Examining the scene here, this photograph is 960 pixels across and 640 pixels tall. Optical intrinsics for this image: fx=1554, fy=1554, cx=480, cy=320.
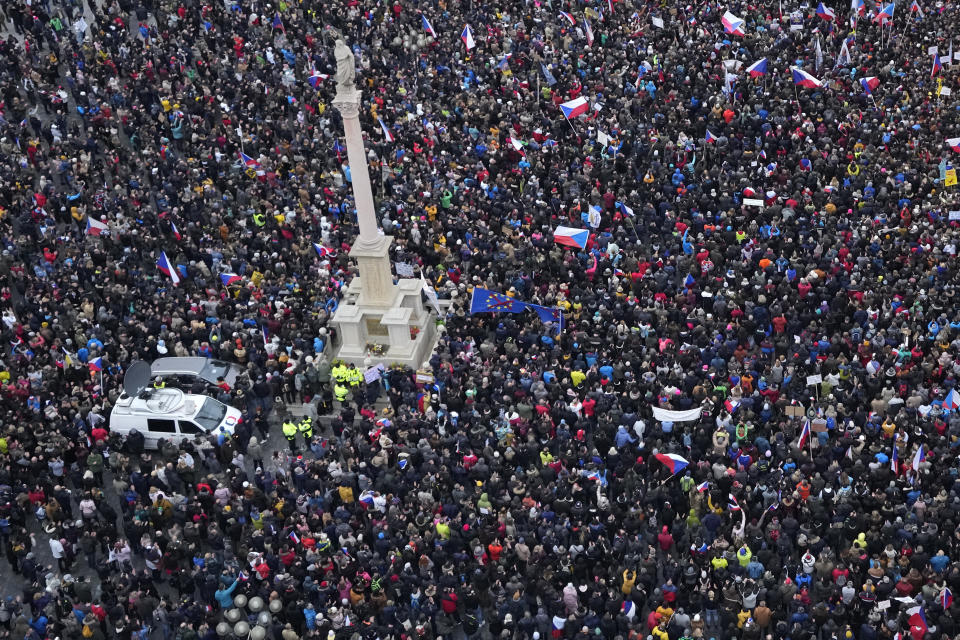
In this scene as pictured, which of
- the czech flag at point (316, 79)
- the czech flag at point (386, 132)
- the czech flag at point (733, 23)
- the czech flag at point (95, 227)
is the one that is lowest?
the czech flag at point (95, 227)

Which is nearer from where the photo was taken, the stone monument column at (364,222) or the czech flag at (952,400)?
the czech flag at (952,400)

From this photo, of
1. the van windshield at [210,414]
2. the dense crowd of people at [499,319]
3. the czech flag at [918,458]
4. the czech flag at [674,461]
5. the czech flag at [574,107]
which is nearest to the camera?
the dense crowd of people at [499,319]

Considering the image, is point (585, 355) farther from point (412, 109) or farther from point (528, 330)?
point (412, 109)

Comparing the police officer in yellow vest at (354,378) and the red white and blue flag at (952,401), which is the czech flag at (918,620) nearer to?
the red white and blue flag at (952,401)

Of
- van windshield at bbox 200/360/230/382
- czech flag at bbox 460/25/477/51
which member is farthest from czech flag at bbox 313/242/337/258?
czech flag at bbox 460/25/477/51

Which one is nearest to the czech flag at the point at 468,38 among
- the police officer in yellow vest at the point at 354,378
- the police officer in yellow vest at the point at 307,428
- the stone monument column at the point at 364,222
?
the stone monument column at the point at 364,222

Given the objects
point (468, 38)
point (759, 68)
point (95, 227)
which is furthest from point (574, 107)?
point (95, 227)

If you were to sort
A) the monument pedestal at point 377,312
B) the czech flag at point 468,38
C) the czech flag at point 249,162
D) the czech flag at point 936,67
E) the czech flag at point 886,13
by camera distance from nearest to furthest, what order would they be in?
1. the monument pedestal at point 377,312
2. the czech flag at point 249,162
3. the czech flag at point 936,67
4. the czech flag at point 886,13
5. the czech flag at point 468,38

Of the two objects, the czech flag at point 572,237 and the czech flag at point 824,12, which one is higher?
the czech flag at point 824,12

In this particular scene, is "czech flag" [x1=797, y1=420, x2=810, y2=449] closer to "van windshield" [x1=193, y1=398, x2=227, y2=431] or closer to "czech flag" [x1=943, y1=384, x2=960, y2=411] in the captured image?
"czech flag" [x1=943, y1=384, x2=960, y2=411]

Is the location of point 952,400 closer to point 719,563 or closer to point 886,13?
point 719,563
